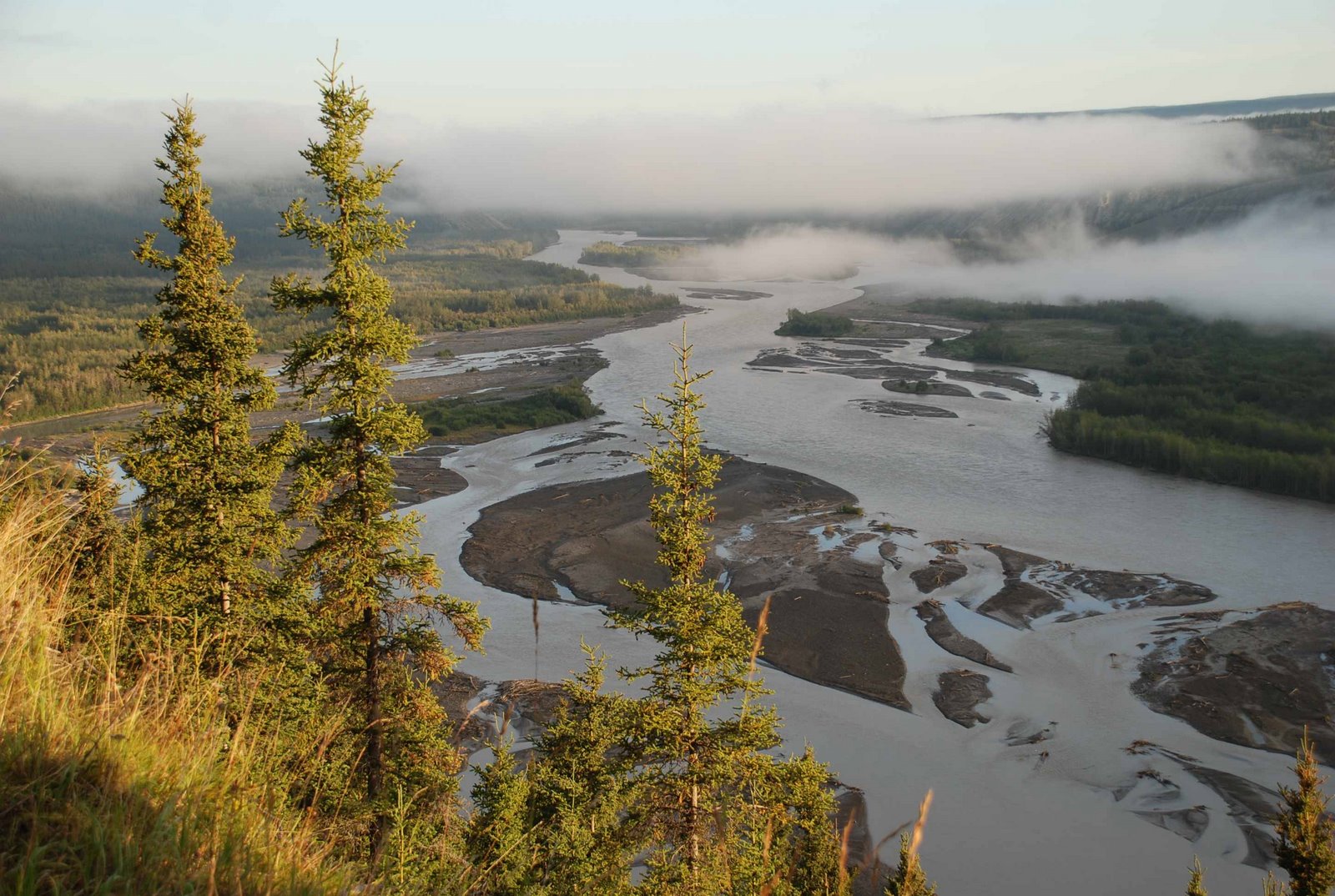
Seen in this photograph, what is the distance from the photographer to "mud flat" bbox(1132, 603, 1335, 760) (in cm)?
1819

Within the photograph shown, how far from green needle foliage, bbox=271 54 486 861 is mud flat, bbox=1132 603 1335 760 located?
1572 cm

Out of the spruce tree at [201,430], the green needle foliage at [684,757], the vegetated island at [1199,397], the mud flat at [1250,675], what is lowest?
the mud flat at [1250,675]

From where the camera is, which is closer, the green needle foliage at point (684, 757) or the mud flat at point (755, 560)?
the green needle foliage at point (684, 757)

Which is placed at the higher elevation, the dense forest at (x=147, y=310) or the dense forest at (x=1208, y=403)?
the dense forest at (x=1208, y=403)

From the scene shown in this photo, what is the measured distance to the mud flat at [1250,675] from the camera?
59.7 feet

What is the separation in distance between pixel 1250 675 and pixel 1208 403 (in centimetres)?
2421

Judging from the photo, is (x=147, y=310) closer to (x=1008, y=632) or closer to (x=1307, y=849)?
(x=1008, y=632)

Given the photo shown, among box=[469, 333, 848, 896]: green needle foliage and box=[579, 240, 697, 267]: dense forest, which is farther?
box=[579, 240, 697, 267]: dense forest

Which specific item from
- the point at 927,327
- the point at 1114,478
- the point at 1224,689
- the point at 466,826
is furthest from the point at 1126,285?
the point at 466,826

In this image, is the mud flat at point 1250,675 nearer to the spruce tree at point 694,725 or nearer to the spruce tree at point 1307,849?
the spruce tree at point 1307,849

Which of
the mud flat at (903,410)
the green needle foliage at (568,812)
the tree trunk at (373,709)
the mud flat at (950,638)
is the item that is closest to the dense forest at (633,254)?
the mud flat at (903,410)

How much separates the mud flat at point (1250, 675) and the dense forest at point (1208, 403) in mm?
12981

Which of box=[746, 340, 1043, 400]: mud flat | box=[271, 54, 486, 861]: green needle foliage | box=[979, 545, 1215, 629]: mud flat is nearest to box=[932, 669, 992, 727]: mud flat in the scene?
box=[979, 545, 1215, 629]: mud flat

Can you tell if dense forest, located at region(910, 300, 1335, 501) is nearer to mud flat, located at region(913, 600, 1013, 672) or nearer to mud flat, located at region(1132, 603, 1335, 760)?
mud flat, located at region(1132, 603, 1335, 760)
